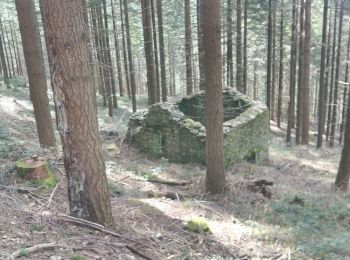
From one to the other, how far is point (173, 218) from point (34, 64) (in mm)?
4417

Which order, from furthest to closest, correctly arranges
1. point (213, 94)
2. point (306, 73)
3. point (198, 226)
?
point (306, 73), point (213, 94), point (198, 226)

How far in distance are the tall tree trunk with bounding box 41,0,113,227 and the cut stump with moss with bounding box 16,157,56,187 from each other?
192 centimetres

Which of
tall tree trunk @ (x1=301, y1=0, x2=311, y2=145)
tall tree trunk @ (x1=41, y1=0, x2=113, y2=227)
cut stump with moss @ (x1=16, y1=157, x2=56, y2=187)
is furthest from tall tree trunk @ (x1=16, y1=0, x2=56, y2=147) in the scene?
tall tree trunk @ (x1=301, y1=0, x2=311, y2=145)

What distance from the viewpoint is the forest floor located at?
4.54m

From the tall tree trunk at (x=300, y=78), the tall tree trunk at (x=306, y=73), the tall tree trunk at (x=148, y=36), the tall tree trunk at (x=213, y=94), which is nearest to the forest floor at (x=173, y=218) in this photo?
the tall tree trunk at (x=213, y=94)

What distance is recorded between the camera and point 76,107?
4.38 m

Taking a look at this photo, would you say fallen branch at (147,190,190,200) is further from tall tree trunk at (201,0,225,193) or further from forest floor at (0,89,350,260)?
tall tree trunk at (201,0,225,193)

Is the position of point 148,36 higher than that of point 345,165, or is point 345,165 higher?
point 148,36

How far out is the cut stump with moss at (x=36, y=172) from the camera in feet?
21.3

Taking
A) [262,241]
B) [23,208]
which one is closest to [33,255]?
[23,208]

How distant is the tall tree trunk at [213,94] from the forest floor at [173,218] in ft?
1.69

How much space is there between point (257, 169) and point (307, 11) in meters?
9.11

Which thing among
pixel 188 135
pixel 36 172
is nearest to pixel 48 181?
pixel 36 172

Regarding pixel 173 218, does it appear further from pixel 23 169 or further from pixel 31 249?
pixel 31 249
